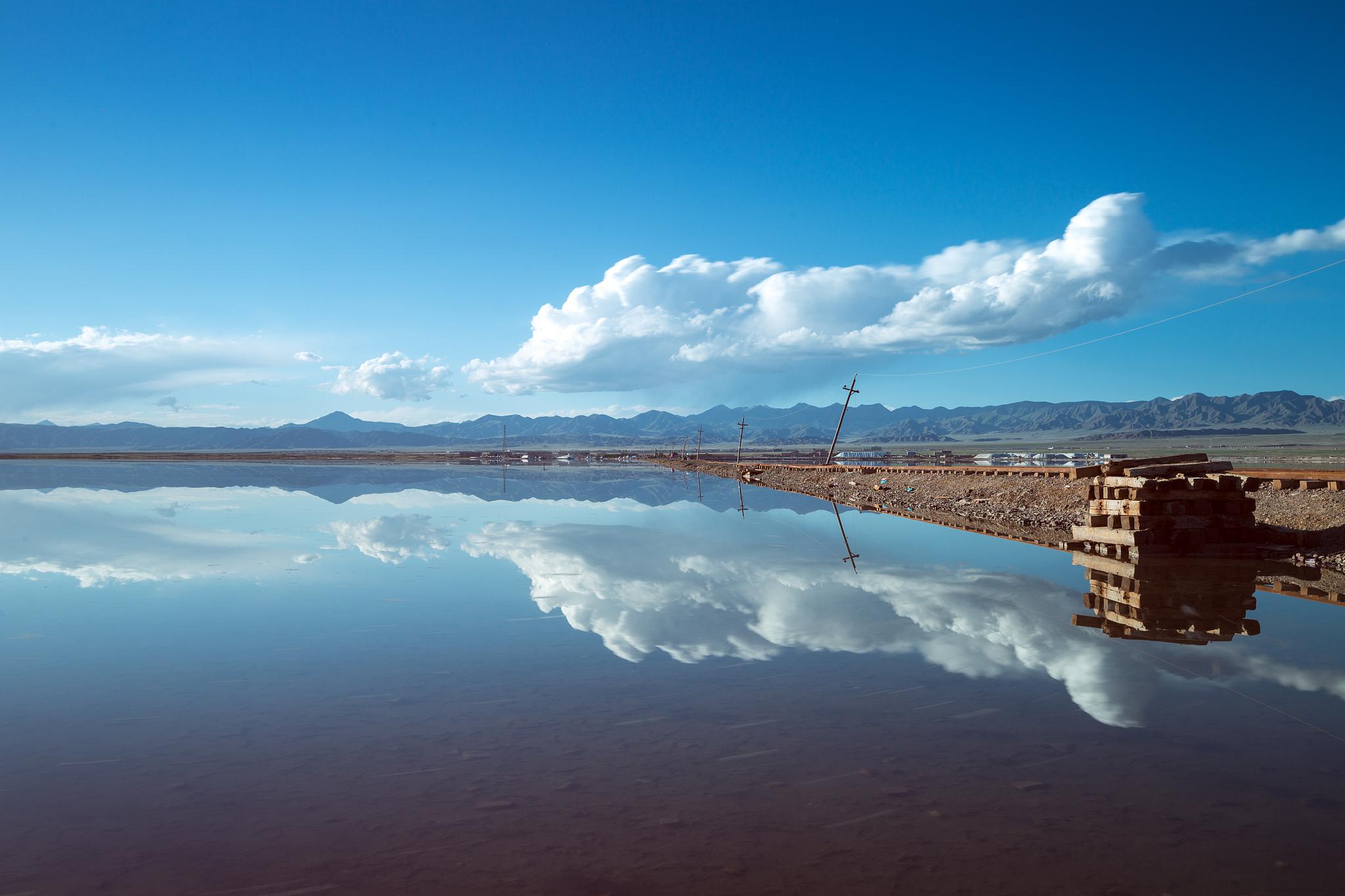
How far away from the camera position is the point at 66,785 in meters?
5.24

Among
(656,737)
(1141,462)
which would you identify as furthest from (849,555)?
(656,737)

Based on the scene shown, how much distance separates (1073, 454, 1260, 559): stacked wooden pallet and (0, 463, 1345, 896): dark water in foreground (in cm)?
313

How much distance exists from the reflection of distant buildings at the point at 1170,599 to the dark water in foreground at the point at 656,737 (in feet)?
0.53

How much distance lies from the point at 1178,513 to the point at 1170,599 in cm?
539

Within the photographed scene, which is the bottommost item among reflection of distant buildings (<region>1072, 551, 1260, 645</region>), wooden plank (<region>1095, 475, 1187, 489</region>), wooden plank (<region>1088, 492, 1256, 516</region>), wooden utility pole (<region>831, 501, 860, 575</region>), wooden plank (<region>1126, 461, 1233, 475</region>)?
reflection of distant buildings (<region>1072, 551, 1260, 645</region>)

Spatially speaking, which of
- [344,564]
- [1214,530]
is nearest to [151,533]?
[344,564]

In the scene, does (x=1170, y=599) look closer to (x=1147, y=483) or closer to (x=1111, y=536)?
(x=1111, y=536)

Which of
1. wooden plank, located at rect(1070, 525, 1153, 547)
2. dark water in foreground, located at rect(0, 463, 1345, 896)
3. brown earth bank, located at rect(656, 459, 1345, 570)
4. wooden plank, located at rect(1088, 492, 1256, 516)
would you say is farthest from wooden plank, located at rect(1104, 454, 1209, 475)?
dark water in foreground, located at rect(0, 463, 1345, 896)

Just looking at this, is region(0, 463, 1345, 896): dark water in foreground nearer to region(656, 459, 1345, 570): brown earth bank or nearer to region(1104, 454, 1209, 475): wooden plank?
region(1104, 454, 1209, 475): wooden plank

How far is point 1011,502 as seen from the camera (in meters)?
28.9

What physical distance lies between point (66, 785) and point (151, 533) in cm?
1793

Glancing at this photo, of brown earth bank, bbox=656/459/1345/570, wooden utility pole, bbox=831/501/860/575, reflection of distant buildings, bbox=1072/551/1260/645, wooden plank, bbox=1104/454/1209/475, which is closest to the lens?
reflection of distant buildings, bbox=1072/551/1260/645

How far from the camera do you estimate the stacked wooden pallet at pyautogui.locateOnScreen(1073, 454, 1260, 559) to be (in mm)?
16203

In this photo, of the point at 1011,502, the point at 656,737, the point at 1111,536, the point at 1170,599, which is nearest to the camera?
the point at 656,737
